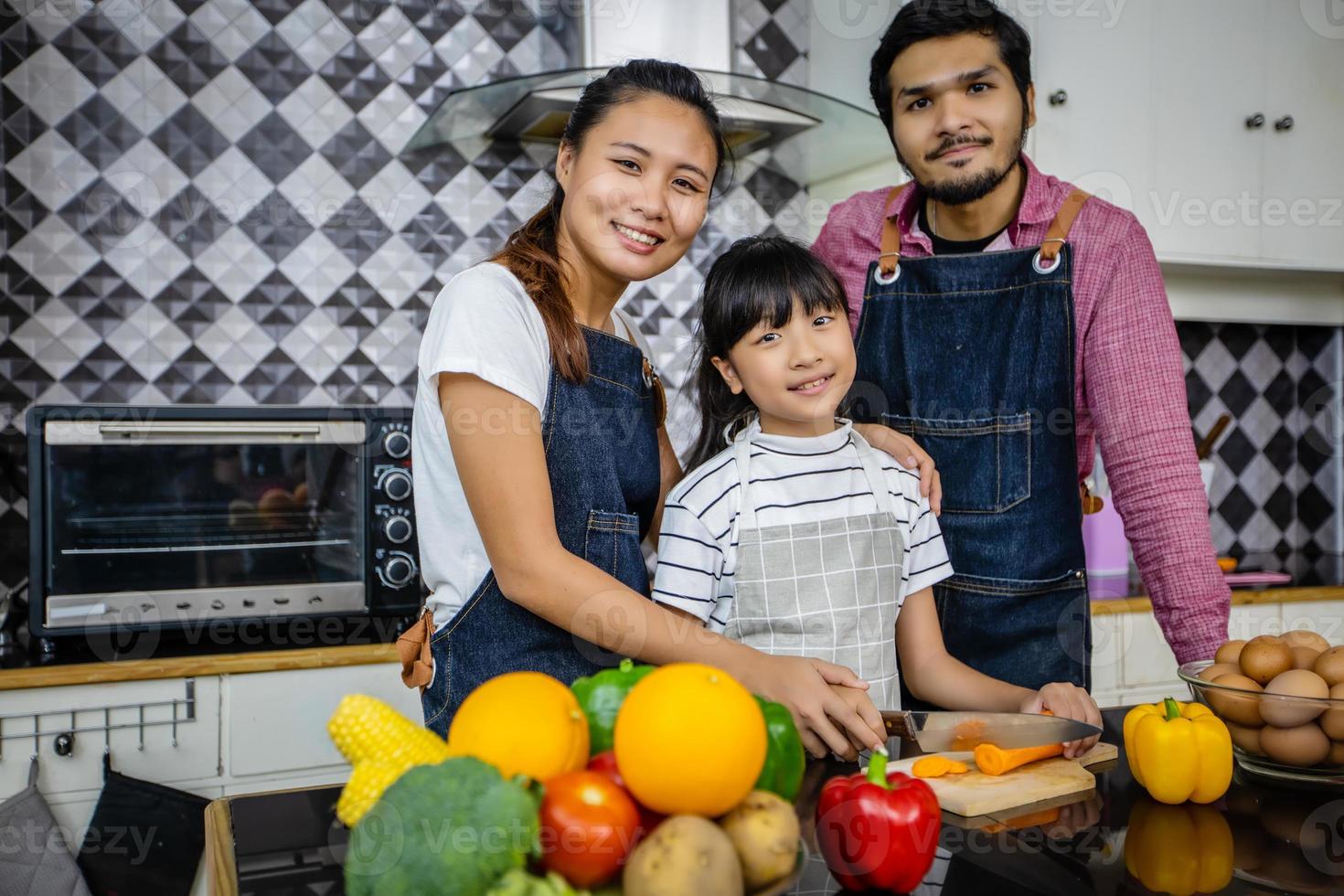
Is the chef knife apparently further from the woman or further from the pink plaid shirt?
the pink plaid shirt

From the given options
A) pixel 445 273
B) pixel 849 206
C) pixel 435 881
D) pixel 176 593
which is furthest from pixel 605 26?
pixel 435 881

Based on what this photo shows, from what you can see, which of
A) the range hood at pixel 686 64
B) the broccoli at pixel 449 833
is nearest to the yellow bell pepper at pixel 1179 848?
the broccoli at pixel 449 833

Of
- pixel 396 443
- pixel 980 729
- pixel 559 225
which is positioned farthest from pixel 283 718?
pixel 980 729

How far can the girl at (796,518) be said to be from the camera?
120 centimetres

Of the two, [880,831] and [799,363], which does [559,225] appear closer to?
[799,363]

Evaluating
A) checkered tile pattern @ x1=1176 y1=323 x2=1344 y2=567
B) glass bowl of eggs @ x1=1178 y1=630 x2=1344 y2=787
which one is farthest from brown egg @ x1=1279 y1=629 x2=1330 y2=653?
checkered tile pattern @ x1=1176 y1=323 x2=1344 y2=567

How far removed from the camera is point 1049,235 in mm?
1422

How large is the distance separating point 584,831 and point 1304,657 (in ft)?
2.27

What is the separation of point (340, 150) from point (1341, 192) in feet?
7.85

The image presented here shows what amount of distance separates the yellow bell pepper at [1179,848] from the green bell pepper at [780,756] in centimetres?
26

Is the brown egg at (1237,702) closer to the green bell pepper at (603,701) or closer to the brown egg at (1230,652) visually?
the brown egg at (1230,652)

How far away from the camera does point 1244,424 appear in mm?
2943

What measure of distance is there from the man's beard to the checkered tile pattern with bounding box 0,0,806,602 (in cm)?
110

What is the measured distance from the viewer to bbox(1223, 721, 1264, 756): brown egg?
2.94 feet
